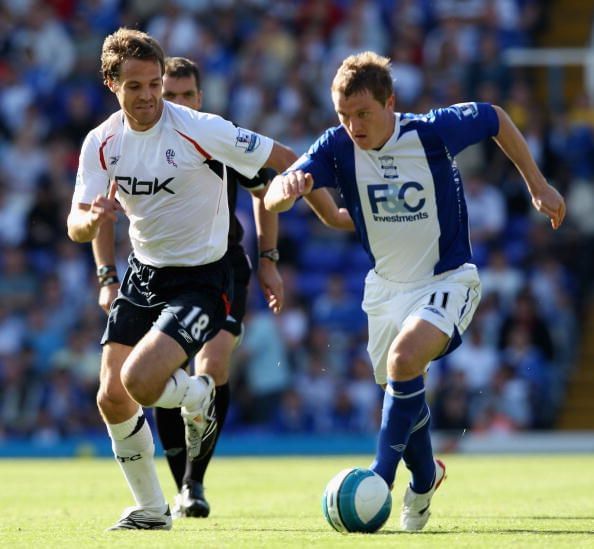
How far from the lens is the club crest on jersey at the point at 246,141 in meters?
7.21

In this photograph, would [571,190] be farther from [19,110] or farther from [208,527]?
[208,527]

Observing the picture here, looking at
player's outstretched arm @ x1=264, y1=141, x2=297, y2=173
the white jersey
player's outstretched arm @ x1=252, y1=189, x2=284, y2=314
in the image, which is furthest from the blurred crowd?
the white jersey

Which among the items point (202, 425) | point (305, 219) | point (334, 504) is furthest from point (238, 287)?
point (305, 219)

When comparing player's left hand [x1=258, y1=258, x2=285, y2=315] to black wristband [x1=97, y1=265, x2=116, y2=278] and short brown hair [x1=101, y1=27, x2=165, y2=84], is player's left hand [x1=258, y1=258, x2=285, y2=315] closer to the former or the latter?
black wristband [x1=97, y1=265, x2=116, y2=278]

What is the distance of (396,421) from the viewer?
6777 mm

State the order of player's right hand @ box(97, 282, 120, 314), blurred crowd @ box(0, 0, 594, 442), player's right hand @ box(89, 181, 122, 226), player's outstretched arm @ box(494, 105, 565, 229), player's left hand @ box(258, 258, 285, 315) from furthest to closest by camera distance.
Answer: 1. blurred crowd @ box(0, 0, 594, 442)
2. player's right hand @ box(97, 282, 120, 314)
3. player's left hand @ box(258, 258, 285, 315)
4. player's outstretched arm @ box(494, 105, 565, 229)
5. player's right hand @ box(89, 181, 122, 226)

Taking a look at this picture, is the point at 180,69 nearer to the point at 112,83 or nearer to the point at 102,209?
the point at 112,83

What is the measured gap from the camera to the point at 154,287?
7.29 metres

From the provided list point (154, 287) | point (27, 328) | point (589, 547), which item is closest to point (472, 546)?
point (589, 547)

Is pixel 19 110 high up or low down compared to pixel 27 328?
up

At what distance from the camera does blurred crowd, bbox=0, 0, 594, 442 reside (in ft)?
56.0

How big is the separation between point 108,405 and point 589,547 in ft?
8.44

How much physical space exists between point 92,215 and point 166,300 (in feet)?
2.84

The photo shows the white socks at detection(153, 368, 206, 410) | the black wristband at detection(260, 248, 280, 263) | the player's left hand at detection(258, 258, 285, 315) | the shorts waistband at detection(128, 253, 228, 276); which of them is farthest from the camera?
the black wristband at detection(260, 248, 280, 263)
